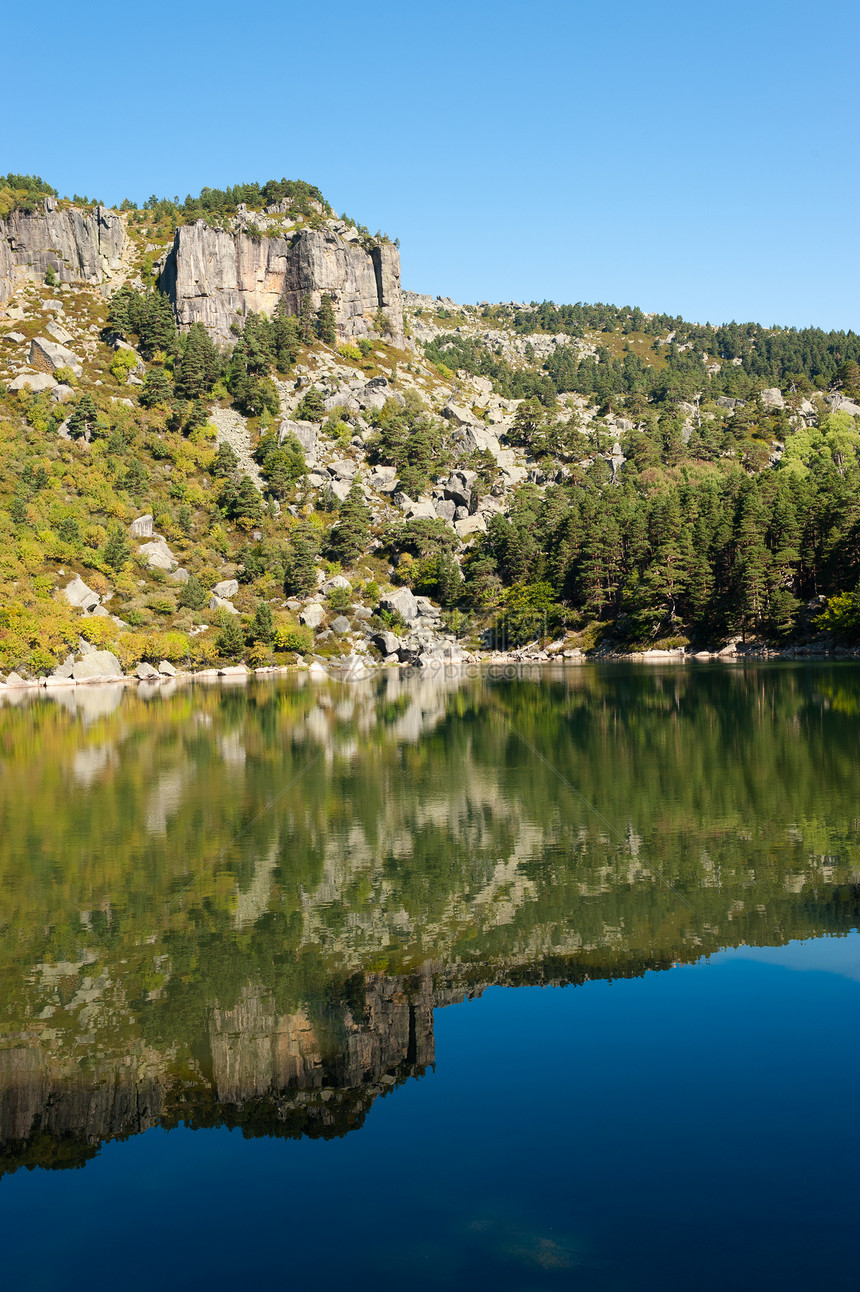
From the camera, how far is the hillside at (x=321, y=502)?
349ft

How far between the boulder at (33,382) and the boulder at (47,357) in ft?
13.7

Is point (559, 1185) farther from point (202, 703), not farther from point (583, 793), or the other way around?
point (202, 703)

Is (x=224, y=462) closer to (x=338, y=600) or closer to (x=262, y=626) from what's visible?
(x=338, y=600)

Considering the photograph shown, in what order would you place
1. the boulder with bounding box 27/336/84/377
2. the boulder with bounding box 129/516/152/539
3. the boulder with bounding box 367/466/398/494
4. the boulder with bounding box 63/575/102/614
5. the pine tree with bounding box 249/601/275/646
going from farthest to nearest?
the boulder with bounding box 367/466/398/494 → the boulder with bounding box 27/336/84/377 → the boulder with bounding box 129/516/152/539 → the pine tree with bounding box 249/601/275/646 → the boulder with bounding box 63/575/102/614

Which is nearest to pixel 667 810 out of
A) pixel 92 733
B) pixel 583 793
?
pixel 583 793

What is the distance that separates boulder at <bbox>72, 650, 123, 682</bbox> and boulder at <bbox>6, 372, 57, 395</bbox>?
66.8 m

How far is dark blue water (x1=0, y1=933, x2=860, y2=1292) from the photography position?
7.77 meters

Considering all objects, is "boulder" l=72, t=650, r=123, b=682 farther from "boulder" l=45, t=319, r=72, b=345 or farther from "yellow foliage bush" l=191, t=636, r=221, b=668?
"boulder" l=45, t=319, r=72, b=345

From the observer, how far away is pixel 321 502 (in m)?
157

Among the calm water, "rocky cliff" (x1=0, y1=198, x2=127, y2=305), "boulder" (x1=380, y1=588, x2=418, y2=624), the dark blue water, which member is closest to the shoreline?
"boulder" (x1=380, y1=588, x2=418, y2=624)

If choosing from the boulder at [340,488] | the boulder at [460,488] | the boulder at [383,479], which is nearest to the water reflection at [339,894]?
the boulder at [340,488]

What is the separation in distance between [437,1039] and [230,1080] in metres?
2.93

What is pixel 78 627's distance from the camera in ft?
331

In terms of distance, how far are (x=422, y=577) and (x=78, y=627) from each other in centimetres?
5737
